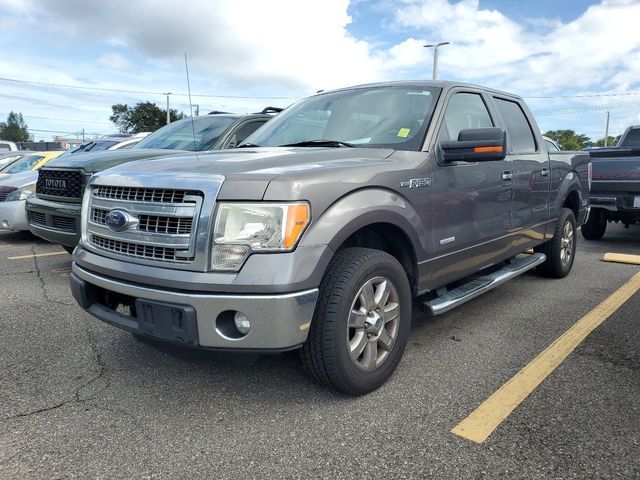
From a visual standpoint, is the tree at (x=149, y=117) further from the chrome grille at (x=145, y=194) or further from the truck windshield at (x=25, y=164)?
the chrome grille at (x=145, y=194)

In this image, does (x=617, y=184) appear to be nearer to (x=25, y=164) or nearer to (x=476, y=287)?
(x=476, y=287)

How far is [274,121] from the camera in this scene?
426cm

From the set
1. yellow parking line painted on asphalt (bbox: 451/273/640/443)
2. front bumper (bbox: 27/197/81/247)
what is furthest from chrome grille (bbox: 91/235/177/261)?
front bumper (bbox: 27/197/81/247)

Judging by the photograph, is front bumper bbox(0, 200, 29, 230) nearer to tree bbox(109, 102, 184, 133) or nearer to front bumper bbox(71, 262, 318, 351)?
front bumper bbox(71, 262, 318, 351)

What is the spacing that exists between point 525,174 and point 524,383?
2.08 m

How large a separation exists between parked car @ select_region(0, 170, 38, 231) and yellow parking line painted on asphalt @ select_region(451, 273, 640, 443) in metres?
7.20

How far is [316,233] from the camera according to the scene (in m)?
2.45

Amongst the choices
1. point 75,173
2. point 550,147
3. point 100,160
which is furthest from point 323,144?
point 550,147

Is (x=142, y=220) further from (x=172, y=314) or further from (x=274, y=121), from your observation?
(x=274, y=121)

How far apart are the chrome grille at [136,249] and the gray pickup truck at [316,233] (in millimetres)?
10

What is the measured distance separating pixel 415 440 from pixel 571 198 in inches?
169

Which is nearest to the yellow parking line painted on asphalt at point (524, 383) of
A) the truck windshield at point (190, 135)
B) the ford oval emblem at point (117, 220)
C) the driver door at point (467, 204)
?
the driver door at point (467, 204)

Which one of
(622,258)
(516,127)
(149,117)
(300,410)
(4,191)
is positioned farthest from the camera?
(149,117)

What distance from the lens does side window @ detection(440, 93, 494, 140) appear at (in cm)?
360
